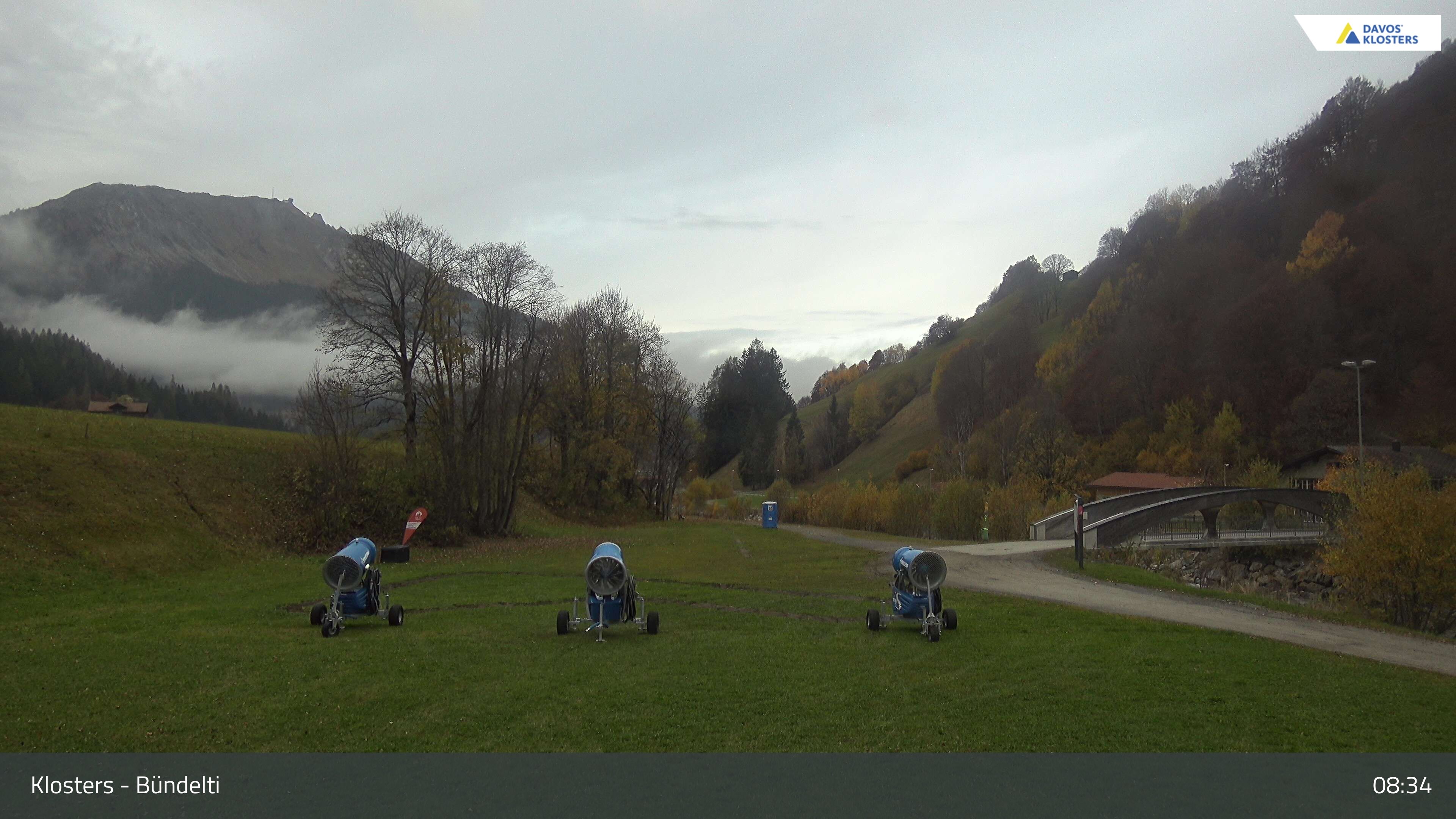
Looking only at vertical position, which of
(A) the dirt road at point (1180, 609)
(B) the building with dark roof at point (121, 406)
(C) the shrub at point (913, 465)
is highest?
(B) the building with dark roof at point (121, 406)

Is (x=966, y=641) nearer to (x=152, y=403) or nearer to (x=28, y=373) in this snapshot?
(x=28, y=373)

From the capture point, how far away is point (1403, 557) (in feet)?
69.8

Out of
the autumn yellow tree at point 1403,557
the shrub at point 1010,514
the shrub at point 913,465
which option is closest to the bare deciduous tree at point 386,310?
the shrub at point 1010,514

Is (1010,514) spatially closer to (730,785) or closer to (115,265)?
(730,785)

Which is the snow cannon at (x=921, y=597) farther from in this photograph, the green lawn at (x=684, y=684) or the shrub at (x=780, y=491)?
the shrub at (x=780, y=491)

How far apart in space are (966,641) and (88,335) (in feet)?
514

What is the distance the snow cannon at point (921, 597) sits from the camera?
41.9 ft

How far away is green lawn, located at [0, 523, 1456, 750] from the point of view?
7.65 meters

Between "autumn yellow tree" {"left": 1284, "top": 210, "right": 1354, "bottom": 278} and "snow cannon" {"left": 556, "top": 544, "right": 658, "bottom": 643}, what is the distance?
9859 centimetres

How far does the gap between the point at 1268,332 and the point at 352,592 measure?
9280cm

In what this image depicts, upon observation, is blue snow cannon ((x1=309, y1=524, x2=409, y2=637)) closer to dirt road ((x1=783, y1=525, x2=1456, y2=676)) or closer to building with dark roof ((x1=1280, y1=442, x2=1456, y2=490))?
dirt road ((x1=783, y1=525, x2=1456, y2=676))

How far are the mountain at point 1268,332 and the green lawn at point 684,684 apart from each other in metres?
52.8

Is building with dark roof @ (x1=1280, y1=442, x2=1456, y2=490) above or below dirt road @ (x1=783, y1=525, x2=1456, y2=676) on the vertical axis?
above

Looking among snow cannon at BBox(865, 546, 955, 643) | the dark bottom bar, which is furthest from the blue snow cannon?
snow cannon at BBox(865, 546, 955, 643)
